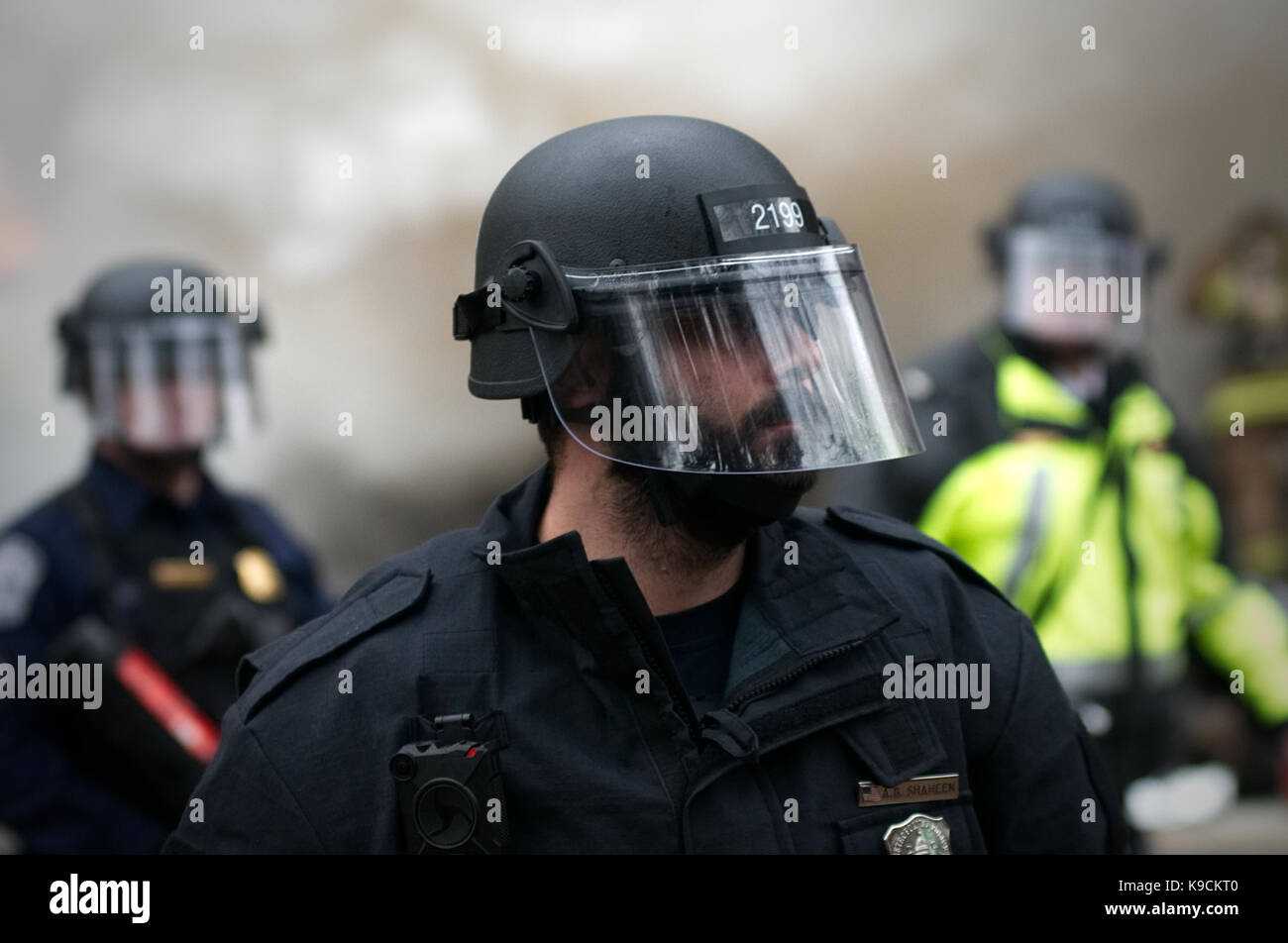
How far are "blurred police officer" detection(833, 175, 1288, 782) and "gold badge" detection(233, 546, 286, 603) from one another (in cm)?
146

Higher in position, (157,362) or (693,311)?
(693,311)

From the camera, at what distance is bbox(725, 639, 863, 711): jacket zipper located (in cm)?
165

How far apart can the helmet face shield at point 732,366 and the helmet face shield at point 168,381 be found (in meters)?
2.31

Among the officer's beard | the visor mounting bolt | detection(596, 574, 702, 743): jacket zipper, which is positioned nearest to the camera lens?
detection(596, 574, 702, 743): jacket zipper

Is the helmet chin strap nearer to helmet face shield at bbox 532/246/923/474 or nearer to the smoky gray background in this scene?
helmet face shield at bbox 532/246/923/474

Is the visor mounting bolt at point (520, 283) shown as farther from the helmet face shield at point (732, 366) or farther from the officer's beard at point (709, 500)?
the officer's beard at point (709, 500)

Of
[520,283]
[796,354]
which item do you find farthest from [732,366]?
[520,283]

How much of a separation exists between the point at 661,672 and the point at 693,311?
44 centimetres

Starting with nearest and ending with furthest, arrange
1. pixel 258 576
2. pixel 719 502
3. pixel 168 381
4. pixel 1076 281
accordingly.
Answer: pixel 719 502 → pixel 258 576 → pixel 168 381 → pixel 1076 281

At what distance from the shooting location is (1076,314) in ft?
12.4

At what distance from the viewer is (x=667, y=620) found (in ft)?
5.84

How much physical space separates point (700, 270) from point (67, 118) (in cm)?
414

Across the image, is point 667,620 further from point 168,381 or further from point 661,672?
point 168,381
